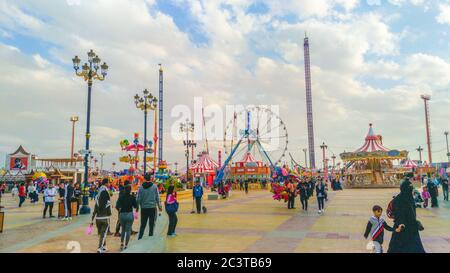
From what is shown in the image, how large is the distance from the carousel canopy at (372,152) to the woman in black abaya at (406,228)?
45120 millimetres

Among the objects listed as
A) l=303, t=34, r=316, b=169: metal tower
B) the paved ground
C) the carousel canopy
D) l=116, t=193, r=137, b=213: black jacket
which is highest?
l=303, t=34, r=316, b=169: metal tower

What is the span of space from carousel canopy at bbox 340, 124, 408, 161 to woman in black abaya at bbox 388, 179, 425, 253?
4512 centimetres

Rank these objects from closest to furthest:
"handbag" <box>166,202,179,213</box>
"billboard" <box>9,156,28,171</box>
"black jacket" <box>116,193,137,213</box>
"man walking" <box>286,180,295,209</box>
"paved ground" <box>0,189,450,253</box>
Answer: "black jacket" <box>116,193,137,213</box> → "paved ground" <box>0,189,450,253</box> → "handbag" <box>166,202,179,213</box> → "man walking" <box>286,180,295,209</box> → "billboard" <box>9,156,28,171</box>

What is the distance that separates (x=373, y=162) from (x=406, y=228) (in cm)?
5043

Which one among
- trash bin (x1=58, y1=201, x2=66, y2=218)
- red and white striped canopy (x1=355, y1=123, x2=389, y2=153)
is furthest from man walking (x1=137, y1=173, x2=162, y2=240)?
red and white striped canopy (x1=355, y1=123, x2=389, y2=153)

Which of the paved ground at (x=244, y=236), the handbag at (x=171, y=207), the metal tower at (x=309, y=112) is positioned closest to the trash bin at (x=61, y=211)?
the paved ground at (x=244, y=236)

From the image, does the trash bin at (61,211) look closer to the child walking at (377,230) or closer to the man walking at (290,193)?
the man walking at (290,193)

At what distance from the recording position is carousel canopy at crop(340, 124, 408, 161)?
153ft

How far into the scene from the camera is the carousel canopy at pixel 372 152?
46.8 m

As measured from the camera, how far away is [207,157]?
2468 inches

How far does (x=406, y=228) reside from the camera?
217 inches

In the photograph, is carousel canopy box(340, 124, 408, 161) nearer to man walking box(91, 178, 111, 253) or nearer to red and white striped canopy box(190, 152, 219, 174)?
red and white striped canopy box(190, 152, 219, 174)

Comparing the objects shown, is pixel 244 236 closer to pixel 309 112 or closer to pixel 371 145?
pixel 371 145
